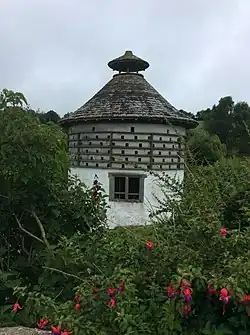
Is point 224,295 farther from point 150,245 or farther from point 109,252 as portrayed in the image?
point 109,252

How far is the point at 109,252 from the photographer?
3662 millimetres

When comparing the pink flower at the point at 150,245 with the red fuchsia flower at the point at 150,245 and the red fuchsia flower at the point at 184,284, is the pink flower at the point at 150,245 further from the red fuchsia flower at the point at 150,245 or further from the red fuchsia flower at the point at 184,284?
the red fuchsia flower at the point at 184,284

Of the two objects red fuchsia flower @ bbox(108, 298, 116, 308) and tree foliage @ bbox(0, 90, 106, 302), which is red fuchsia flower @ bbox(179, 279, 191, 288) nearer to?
red fuchsia flower @ bbox(108, 298, 116, 308)

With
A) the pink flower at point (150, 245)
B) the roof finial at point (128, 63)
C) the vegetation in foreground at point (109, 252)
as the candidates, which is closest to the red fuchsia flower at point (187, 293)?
the vegetation in foreground at point (109, 252)

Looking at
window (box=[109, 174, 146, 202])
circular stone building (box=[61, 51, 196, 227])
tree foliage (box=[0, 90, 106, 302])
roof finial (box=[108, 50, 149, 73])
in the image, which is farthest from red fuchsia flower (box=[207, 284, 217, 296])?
roof finial (box=[108, 50, 149, 73])

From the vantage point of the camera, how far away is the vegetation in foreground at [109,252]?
2645 mm

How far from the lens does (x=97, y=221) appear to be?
4.88 metres

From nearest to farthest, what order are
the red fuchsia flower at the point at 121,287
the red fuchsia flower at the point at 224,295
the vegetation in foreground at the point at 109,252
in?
the red fuchsia flower at the point at 224,295 < the vegetation in foreground at the point at 109,252 < the red fuchsia flower at the point at 121,287

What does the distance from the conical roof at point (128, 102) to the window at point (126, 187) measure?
6.87 ft

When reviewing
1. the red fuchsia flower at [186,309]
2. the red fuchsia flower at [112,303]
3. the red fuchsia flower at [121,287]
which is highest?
the red fuchsia flower at [121,287]

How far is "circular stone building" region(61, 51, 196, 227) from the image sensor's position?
17.3 m

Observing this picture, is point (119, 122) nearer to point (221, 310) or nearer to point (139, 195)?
point (139, 195)

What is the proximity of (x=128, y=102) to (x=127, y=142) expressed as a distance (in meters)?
1.48

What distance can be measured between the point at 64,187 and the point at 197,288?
2.65 m
